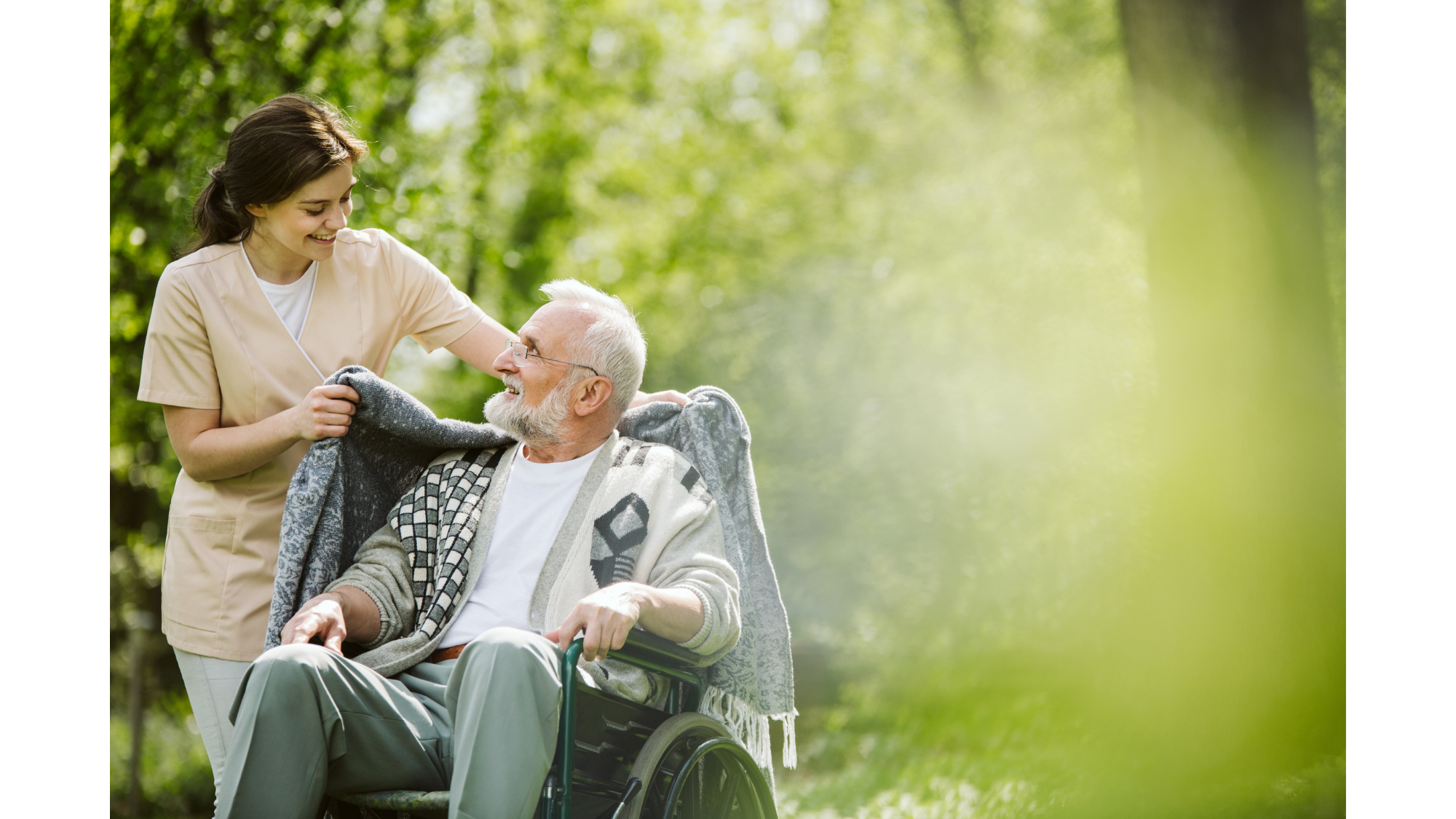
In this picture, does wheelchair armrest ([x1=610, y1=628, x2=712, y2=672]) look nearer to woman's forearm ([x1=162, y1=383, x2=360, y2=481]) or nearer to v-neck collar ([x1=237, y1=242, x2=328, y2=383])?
woman's forearm ([x1=162, y1=383, x2=360, y2=481])

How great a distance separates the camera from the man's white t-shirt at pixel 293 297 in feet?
6.79

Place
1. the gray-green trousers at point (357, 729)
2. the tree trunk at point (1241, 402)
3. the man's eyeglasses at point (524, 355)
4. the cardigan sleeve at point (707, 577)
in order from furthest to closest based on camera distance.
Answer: the tree trunk at point (1241, 402) < the man's eyeglasses at point (524, 355) < the cardigan sleeve at point (707, 577) < the gray-green trousers at point (357, 729)

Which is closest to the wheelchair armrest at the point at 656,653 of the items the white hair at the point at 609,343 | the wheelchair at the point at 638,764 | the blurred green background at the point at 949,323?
the wheelchair at the point at 638,764

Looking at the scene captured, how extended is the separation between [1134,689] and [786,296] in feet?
13.4

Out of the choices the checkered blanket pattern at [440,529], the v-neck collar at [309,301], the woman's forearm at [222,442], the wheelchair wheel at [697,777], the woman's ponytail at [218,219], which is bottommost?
the wheelchair wheel at [697,777]

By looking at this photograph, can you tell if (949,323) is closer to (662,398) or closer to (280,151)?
(662,398)

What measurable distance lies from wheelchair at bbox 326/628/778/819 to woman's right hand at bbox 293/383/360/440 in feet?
1.99

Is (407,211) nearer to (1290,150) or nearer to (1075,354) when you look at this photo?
(1075,354)

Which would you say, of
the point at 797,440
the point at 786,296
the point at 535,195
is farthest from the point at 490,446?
the point at 535,195

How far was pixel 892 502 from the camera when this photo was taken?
5.95 meters

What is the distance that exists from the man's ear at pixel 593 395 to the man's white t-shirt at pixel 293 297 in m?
0.55

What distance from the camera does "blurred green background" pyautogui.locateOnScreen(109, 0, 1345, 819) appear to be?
3471 mm

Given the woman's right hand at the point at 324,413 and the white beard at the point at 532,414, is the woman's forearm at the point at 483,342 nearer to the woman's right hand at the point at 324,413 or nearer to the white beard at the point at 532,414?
the white beard at the point at 532,414

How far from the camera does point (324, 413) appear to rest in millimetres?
1922
